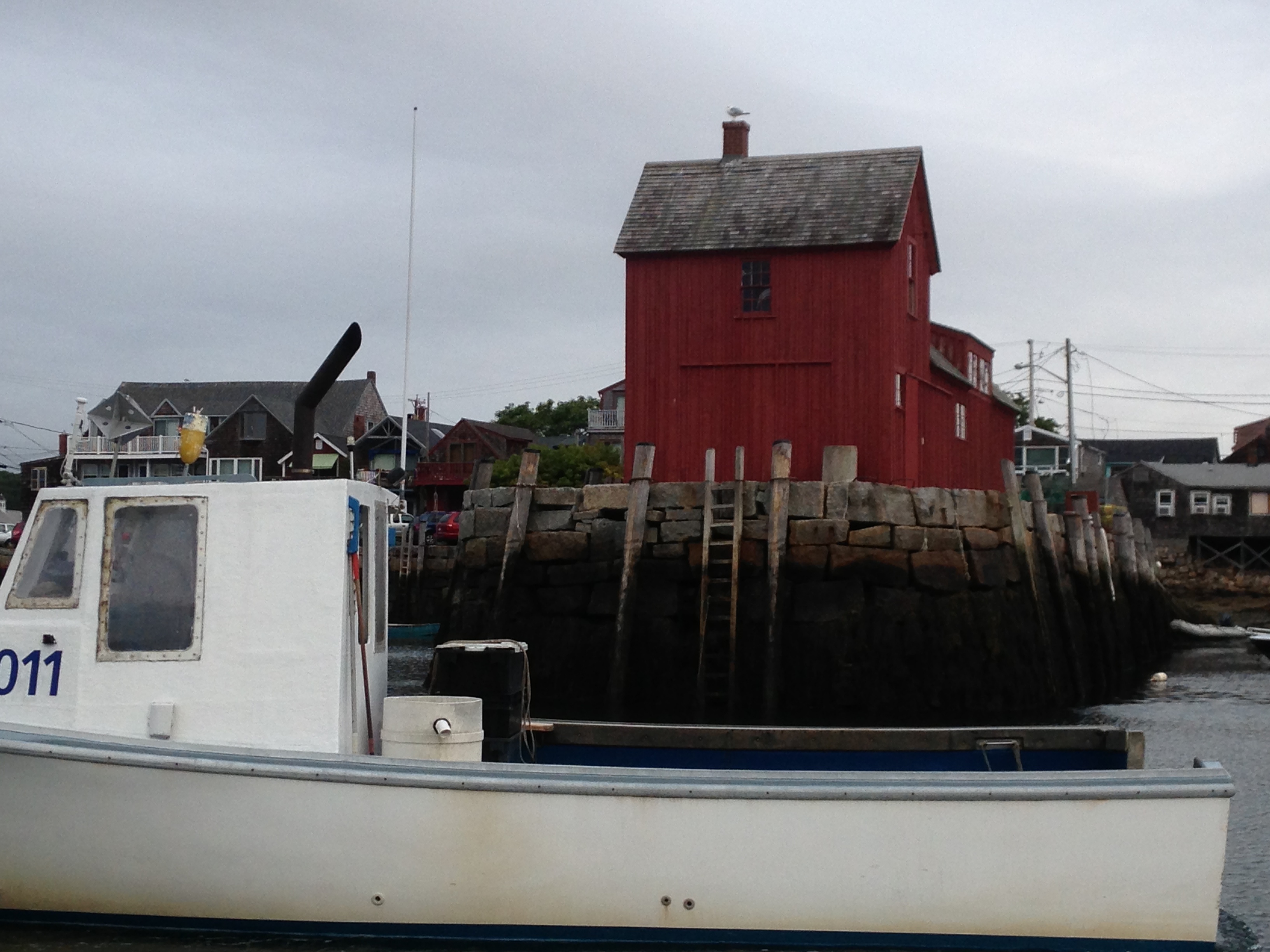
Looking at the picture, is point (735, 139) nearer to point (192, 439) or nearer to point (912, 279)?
point (912, 279)

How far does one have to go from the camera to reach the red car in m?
39.9

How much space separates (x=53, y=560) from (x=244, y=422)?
53896mm

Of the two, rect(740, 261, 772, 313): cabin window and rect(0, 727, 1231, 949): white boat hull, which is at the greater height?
rect(740, 261, 772, 313): cabin window

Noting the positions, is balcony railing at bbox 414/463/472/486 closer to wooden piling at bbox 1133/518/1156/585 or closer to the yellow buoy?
wooden piling at bbox 1133/518/1156/585

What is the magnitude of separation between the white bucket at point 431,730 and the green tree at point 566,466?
37.8m

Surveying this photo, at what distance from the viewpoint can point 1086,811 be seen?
245 inches

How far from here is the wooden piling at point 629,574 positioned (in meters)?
15.4

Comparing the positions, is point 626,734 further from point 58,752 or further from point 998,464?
point 998,464

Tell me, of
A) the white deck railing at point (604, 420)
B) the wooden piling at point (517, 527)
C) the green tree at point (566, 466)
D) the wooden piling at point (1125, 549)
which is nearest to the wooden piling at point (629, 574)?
the wooden piling at point (517, 527)

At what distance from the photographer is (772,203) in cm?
2258

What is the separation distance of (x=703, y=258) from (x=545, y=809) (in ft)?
54.5

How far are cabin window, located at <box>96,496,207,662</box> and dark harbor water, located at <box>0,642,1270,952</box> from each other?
4.66 ft

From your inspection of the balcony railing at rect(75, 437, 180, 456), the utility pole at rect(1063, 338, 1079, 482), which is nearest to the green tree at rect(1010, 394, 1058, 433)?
the utility pole at rect(1063, 338, 1079, 482)

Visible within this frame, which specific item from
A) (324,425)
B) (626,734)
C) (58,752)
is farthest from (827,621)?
(324,425)
